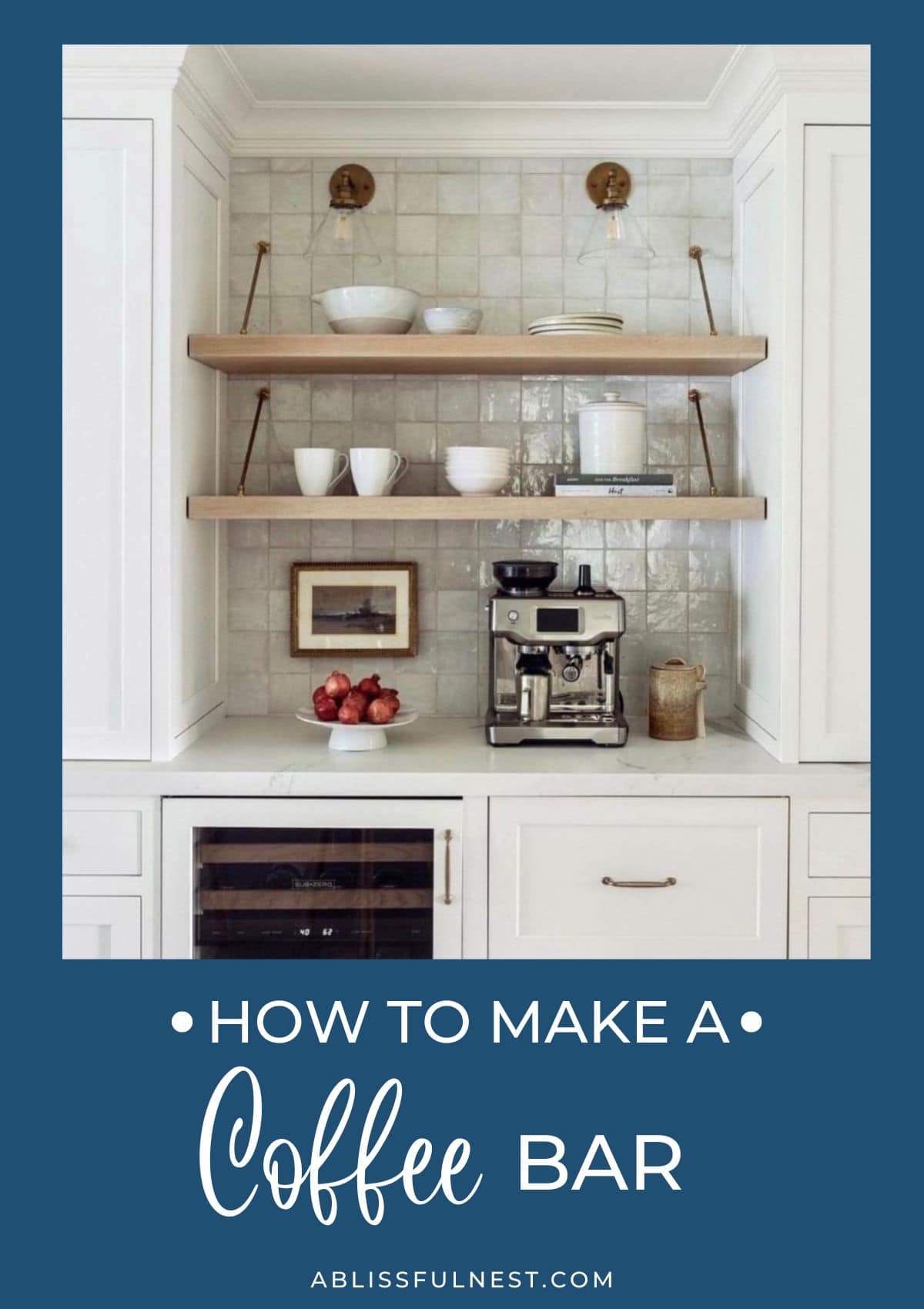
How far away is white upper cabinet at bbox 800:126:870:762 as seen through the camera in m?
2.72

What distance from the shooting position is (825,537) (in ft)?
9.08

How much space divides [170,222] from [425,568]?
1059 mm

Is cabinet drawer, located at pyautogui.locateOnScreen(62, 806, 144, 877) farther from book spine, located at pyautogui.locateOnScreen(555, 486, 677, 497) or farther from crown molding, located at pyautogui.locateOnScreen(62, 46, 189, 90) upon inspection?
crown molding, located at pyautogui.locateOnScreen(62, 46, 189, 90)

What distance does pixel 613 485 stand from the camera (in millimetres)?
2994

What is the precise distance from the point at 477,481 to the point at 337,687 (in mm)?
576

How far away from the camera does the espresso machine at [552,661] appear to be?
297 cm

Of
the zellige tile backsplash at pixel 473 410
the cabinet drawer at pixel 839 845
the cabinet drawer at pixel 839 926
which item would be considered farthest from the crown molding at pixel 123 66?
the cabinet drawer at pixel 839 926

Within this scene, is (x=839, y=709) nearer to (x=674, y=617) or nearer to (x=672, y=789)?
(x=672, y=789)

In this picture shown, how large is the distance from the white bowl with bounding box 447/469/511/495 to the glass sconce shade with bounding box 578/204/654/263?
0.66 meters

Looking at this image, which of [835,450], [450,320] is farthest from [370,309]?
[835,450]

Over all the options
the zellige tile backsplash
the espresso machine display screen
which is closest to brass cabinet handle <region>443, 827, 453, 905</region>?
the espresso machine display screen

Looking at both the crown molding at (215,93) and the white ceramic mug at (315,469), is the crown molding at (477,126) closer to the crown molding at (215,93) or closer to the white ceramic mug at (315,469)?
the crown molding at (215,93)

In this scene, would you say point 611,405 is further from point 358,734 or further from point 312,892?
point 312,892

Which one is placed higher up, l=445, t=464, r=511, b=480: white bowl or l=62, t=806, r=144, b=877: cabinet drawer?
l=445, t=464, r=511, b=480: white bowl
